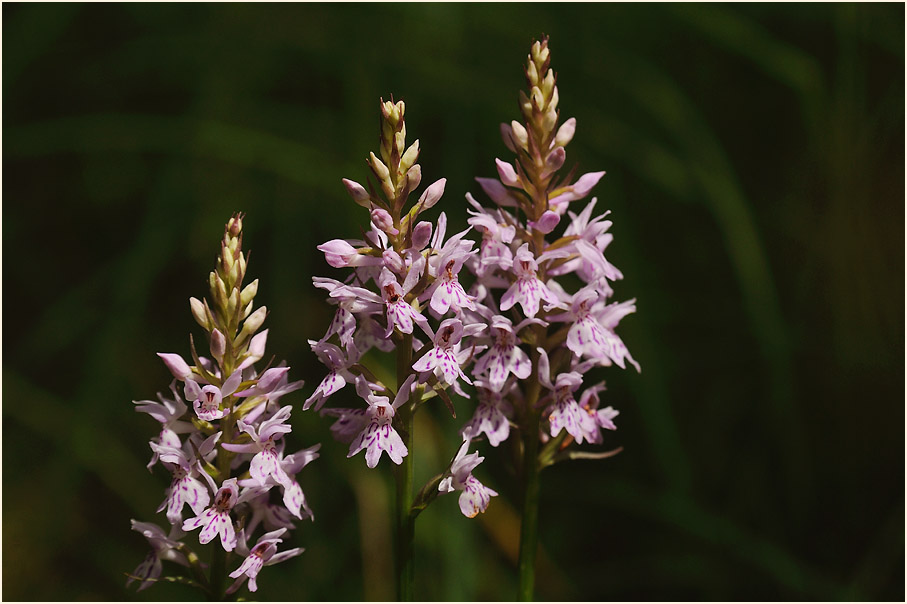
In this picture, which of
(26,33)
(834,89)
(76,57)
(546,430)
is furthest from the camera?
(76,57)

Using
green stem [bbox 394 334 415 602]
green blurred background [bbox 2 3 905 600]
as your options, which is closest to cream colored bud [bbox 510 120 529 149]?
green stem [bbox 394 334 415 602]

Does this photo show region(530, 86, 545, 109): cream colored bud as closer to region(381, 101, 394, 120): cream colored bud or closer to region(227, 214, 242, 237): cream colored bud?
region(381, 101, 394, 120): cream colored bud

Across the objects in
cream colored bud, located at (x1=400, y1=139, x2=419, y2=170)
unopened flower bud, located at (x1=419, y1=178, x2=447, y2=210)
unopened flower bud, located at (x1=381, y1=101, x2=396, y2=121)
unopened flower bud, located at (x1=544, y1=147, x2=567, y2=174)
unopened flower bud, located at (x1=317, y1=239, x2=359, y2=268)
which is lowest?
unopened flower bud, located at (x1=317, y1=239, x2=359, y2=268)

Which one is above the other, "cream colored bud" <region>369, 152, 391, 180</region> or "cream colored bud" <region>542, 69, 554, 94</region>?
"cream colored bud" <region>542, 69, 554, 94</region>

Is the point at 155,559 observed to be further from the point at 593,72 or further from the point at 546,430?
the point at 593,72

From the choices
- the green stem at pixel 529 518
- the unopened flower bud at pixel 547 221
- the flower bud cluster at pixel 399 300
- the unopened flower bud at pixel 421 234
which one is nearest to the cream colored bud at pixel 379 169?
Result: the flower bud cluster at pixel 399 300

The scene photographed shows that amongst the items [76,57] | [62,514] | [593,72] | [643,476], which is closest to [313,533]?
[62,514]
